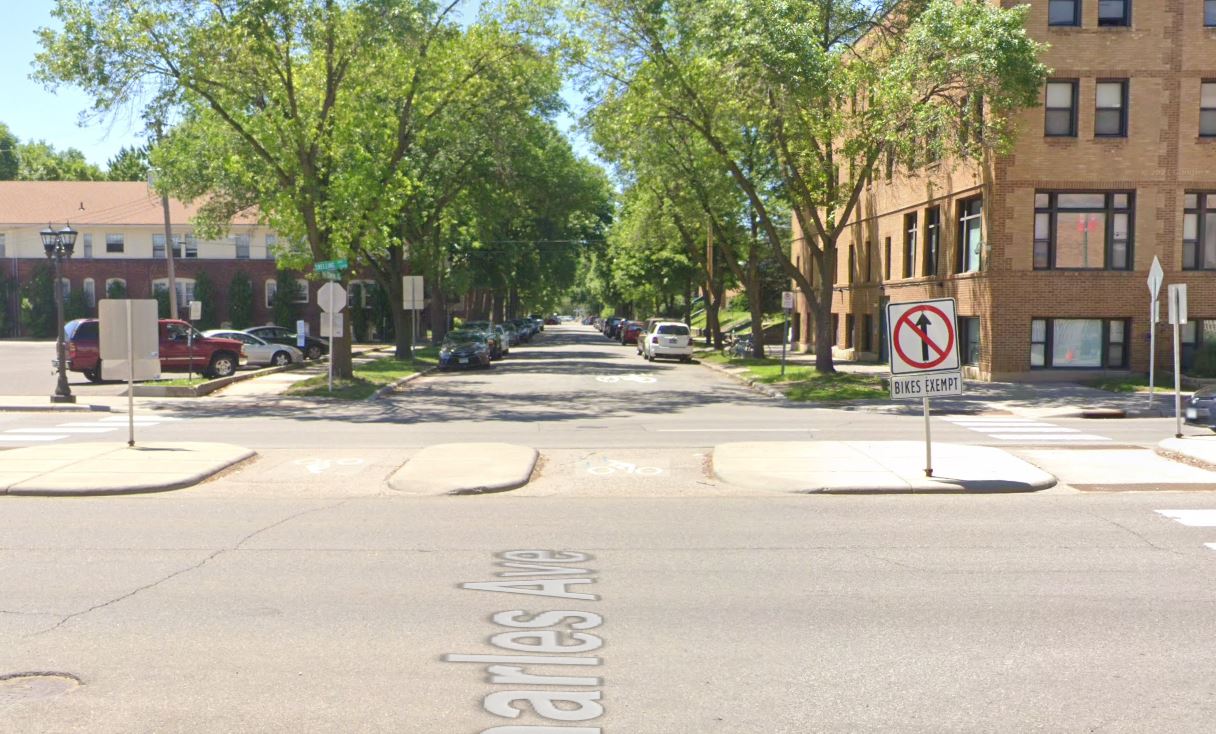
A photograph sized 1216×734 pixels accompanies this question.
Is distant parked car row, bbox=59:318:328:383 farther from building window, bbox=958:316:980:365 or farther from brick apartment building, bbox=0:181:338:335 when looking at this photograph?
brick apartment building, bbox=0:181:338:335

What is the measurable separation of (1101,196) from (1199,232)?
3.00 meters

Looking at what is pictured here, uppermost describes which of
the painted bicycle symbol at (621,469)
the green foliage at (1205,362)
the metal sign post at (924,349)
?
the metal sign post at (924,349)

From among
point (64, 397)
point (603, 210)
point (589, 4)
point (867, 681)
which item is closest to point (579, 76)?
point (589, 4)

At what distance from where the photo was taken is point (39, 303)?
62.0 metres

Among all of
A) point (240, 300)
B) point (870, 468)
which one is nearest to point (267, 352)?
point (240, 300)

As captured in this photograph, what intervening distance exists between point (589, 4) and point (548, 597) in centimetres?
2439

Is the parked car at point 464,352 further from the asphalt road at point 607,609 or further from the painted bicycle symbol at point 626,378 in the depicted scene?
the asphalt road at point 607,609

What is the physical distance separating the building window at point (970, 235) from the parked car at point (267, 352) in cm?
2339

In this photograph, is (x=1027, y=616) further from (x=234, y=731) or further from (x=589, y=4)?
(x=589, y=4)

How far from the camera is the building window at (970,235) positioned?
30337 mm

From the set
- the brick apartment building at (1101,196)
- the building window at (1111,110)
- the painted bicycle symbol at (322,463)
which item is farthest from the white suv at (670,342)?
the painted bicycle symbol at (322,463)

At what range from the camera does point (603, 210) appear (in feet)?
219

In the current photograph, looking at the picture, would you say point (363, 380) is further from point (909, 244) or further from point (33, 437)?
point (909, 244)

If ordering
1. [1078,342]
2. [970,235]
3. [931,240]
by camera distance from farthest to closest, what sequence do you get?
[931,240] → [970,235] → [1078,342]
